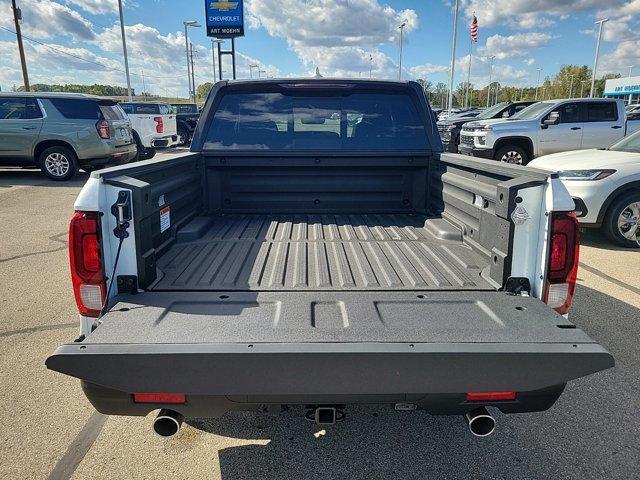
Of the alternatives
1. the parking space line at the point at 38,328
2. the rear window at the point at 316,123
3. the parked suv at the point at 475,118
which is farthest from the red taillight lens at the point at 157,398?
the parked suv at the point at 475,118

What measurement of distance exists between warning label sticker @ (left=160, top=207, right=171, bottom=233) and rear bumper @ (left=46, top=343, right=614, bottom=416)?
1.08 m

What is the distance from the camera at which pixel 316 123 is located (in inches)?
153

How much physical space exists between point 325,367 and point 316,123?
2594 mm

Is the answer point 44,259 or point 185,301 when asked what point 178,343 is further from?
point 44,259

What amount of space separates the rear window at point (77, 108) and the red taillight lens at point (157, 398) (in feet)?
38.1

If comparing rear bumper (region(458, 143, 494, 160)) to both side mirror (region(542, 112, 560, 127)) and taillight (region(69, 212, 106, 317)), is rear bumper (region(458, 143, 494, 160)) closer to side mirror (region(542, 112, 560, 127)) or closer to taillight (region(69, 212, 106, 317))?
side mirror (region(542, 112, 560, 127))

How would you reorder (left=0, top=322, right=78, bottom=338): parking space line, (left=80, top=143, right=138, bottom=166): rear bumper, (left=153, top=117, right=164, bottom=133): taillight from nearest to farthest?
(left=0, top=322, right=78, bottom=338): parking space line
(left=80, top=143, right=138, bottom=166): rear bumper
(left=153, top=117, right=164, bottom=133): taillight

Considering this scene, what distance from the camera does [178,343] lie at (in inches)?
70.2

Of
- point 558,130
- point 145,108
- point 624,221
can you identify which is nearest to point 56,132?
point 145,108

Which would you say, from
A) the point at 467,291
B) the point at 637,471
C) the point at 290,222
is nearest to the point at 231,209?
the point at 290,222

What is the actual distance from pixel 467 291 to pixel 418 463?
963 mm

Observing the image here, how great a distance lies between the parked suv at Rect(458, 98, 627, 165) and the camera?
1227cm

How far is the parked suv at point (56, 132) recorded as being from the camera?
38.0 feet

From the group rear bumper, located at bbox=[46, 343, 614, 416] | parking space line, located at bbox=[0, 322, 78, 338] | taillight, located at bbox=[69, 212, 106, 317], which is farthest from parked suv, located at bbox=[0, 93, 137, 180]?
rear bumper, located at bbox=[46, 343, 614, 416]
